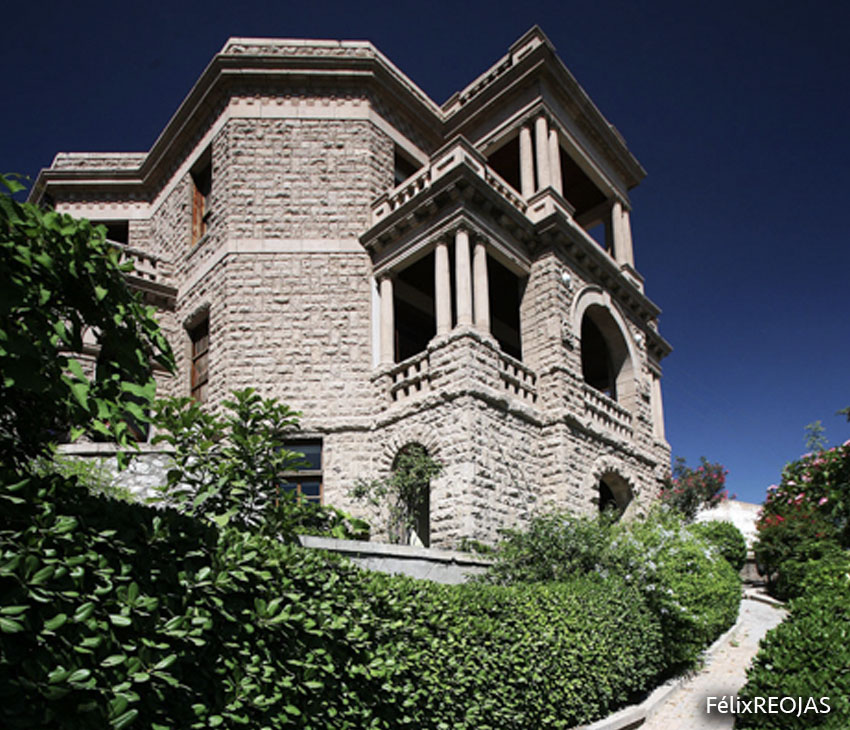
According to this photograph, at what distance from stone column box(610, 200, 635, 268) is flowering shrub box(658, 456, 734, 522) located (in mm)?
6905

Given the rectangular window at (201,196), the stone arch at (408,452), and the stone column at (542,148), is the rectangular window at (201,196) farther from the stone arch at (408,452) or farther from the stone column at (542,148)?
the stone column at (542,148)

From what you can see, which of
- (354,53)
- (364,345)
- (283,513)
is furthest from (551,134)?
(283,513)

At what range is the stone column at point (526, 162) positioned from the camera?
16.7m

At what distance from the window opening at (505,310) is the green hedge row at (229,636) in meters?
12.1

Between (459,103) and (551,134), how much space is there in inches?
143

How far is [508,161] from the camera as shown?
1998cm

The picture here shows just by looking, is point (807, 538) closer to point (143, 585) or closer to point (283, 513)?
point (283, 513)

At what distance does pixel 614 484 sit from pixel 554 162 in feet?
28.6

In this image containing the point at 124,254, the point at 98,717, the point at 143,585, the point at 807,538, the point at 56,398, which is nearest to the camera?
the point at 98,717

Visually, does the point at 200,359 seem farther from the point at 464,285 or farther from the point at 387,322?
the point at 464,285

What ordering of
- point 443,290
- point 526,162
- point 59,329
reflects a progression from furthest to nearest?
point 526,162
point 443,290
point 59,329

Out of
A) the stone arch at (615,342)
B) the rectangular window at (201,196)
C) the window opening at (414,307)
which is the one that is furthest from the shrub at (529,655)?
the rectangular window at (201,196)

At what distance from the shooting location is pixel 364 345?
598 inches

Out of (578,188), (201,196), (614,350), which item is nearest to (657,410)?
(614,350)
